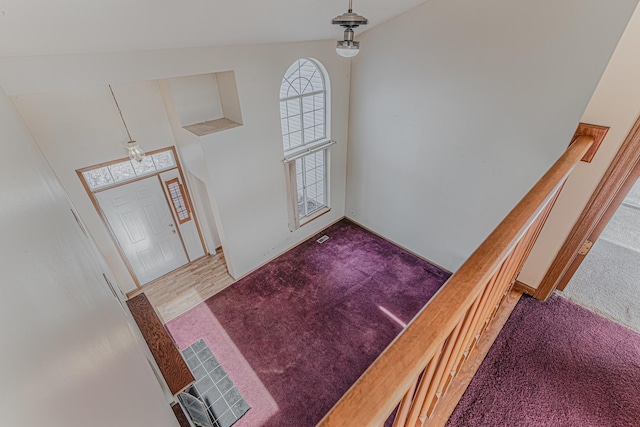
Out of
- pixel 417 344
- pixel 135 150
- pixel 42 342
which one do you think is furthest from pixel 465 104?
pixel 42 342

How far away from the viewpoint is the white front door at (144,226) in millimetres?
4148

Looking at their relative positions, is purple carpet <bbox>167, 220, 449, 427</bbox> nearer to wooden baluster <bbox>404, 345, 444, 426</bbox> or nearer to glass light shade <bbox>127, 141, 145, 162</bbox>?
glass light shade <bbox>127, 141, 145, 162</bbox>

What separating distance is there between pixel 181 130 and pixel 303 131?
1.83 metres

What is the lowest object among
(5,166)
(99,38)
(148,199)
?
(148,199)

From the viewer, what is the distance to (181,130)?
398 centimetres

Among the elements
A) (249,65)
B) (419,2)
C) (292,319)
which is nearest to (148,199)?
(249,65)

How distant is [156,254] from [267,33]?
3.64m

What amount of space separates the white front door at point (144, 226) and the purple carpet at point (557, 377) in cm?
451

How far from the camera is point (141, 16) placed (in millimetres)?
2223

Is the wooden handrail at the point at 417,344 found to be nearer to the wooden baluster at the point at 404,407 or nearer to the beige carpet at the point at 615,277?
the wooden baluster at the point at 404,407

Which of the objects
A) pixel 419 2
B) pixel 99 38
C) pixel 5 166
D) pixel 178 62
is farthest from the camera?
pixel 419 2

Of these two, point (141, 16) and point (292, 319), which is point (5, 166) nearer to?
point (141, 16)

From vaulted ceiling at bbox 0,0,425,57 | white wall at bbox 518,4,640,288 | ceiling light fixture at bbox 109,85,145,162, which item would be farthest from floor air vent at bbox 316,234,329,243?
white wall at bbox 518,4,640,288

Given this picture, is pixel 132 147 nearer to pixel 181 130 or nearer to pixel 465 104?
pixel 181 130
